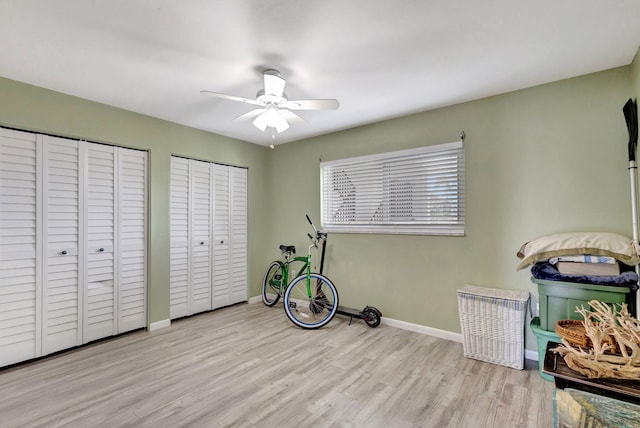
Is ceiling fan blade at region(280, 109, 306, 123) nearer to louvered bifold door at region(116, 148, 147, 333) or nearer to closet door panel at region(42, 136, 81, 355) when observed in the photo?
louvered bifold door at region(116, 148, 147, 333)

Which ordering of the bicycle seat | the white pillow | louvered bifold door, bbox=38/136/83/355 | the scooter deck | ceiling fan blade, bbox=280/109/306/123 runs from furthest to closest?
the bicycle seat, the scooter deck, louvered bifold door, bbox=38/136/83/355, ceiling fan blade, bbox=280/109/306/123, the white pillow

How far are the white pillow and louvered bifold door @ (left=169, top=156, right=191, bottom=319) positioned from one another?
3.64 metres

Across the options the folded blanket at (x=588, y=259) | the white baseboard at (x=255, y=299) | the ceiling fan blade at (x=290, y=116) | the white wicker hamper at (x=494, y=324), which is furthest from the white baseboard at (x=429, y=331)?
the ceiling fan blade at (x=290, y=116)

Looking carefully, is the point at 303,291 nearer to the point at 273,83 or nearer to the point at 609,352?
the point at 273,83

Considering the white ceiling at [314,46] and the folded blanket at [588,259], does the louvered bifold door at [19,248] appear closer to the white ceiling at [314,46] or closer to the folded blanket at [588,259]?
the white ceiling at [314,46]

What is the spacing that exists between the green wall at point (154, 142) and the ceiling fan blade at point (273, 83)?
1.89 meters

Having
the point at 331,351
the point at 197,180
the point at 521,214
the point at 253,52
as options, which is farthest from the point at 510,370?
the point at 197,180

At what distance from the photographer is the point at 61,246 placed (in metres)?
2.85

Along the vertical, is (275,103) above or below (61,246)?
above

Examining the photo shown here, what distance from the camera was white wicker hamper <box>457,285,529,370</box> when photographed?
100.0 inches

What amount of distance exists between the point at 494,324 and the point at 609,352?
1.31 meters

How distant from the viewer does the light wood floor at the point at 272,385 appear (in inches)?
77.2

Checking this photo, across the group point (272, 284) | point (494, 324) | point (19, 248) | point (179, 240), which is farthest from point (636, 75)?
point (19, 248)

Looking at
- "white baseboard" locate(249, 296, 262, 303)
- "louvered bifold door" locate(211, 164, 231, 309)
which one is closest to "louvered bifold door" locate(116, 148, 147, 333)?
"louvered bifold door" locate(211, 164, 231, 309)
